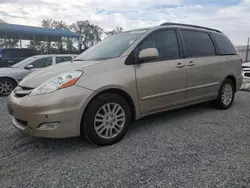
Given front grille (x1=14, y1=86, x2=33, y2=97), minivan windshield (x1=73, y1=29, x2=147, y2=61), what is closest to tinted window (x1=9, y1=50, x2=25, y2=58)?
minivan windshield (x1=73, y1=29, x2=147, y2=61)

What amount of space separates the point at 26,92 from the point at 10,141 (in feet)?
2.86

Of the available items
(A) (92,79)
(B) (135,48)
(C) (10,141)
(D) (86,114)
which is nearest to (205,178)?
(D) (86,114)

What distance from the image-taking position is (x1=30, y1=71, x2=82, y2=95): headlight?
261 centimetres

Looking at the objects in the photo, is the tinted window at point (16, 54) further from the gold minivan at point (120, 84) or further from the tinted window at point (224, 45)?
the tinted window at point (224, 45)

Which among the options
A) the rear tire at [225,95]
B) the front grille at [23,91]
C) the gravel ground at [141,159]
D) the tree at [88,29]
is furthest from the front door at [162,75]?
the tree at [88,29]

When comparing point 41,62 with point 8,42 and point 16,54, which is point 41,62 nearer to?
point 16,54

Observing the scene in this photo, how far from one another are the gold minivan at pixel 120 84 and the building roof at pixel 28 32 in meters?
16.7

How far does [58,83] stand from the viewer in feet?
8.67

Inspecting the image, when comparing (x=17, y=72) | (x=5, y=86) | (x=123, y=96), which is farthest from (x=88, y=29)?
(x=123, y=96)

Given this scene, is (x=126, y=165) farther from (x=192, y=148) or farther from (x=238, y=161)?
(x=238, y=161)

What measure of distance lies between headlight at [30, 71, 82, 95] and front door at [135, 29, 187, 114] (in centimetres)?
90

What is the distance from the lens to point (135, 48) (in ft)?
10.4

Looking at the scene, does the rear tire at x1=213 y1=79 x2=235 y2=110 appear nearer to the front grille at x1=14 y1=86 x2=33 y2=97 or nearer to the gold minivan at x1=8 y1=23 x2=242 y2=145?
the gold minivan at x1=8 y1=23 x2=242 y2=145

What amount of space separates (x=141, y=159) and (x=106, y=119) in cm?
70
